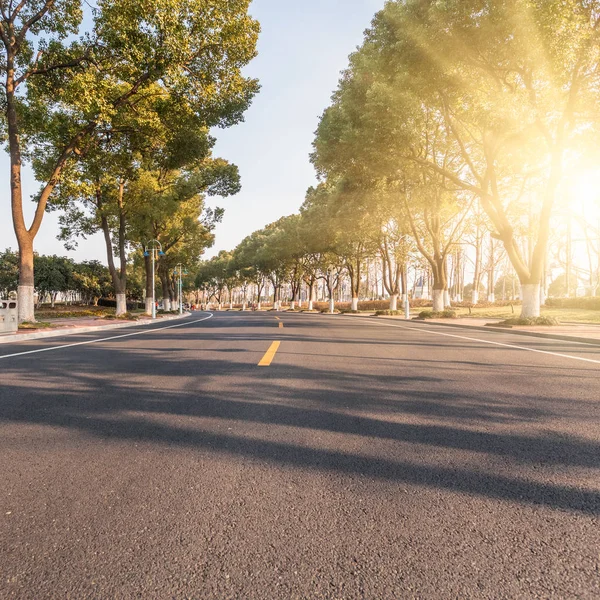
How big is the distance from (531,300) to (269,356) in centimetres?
1283

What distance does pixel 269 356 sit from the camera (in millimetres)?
7504

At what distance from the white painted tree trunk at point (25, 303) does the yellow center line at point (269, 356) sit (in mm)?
10897

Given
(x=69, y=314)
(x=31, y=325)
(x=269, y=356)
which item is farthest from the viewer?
(x=69, y=314)

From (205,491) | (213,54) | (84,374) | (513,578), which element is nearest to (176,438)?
(205,491)

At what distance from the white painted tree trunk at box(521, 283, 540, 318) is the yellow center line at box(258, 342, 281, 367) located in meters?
11.3

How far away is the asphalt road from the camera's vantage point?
1.58m

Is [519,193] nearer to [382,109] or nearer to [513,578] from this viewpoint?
[382,109]

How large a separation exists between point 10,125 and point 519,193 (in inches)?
957

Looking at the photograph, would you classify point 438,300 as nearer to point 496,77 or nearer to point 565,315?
point 565,315

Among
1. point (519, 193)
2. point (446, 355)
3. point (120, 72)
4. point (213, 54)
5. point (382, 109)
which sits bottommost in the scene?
point (446, 355)

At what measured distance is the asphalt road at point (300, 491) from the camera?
1583mm

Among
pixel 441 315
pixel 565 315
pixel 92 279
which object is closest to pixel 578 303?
pixel 565 315

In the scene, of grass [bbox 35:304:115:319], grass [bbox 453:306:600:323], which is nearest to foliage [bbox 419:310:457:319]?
grass [bbox 453:306:600:323]

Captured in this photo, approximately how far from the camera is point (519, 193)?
2512 centimetres
